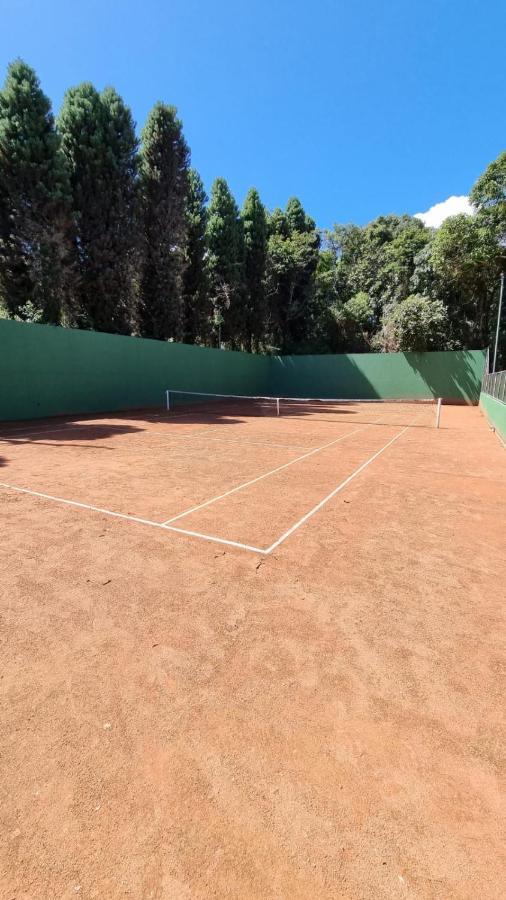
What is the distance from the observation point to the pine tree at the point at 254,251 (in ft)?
87.5

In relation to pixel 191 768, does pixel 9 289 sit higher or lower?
higher

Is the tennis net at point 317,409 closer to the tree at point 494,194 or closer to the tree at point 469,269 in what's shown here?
the tree at point 469,269

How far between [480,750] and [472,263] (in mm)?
25331

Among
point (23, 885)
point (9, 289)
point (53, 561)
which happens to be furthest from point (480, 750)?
point (9, 289)

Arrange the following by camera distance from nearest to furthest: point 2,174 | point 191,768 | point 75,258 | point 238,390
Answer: point 191,768 → point 2,174 → point 75,258 → point 238,390

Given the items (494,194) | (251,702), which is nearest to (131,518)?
(251,702)

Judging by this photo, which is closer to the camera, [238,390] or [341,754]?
[341,754]

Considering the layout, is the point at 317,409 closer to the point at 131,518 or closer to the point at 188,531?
the point at 131,518

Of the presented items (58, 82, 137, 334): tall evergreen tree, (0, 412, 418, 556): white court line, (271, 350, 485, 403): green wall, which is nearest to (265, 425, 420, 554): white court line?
(0, 412, 418, 556): white court line

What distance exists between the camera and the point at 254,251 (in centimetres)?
2689

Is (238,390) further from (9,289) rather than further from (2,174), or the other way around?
(2,174)

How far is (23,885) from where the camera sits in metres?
1.29

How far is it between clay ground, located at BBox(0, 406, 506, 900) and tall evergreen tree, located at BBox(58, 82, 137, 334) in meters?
16.1

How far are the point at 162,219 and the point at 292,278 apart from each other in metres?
10.8
